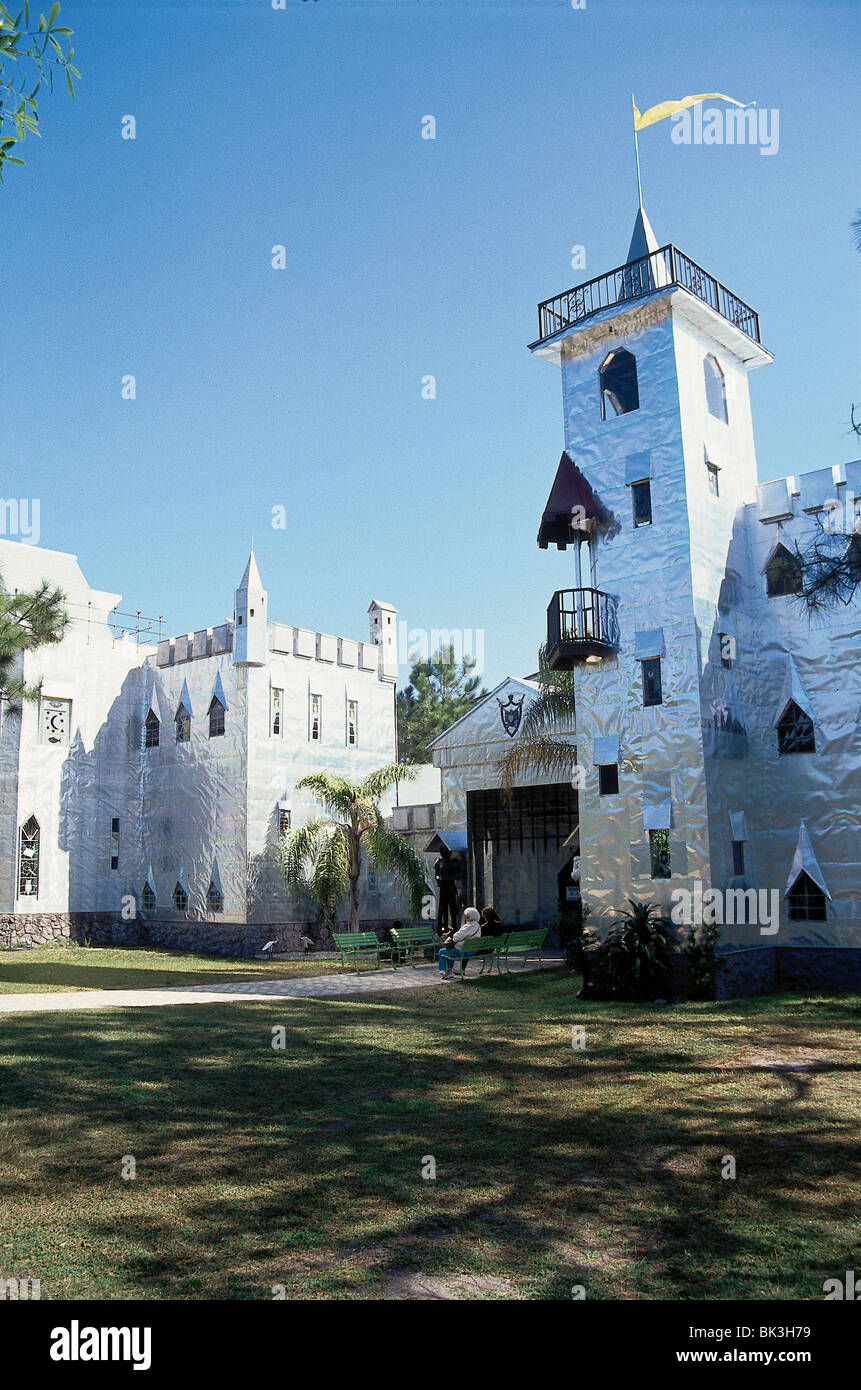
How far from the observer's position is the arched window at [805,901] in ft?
55.2

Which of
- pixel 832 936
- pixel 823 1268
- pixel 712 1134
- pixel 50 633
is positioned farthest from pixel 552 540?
pixel 823 1268

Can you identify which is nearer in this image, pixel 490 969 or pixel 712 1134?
pixel 712 1134

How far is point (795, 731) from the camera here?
1739cm

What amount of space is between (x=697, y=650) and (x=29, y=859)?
805 inches

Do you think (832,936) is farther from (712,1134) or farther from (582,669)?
(712,1134)

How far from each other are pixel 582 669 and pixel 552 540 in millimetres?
2515

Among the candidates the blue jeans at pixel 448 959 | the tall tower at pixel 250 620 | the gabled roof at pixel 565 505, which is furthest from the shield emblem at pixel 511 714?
the gabled roof at pixel 565 505

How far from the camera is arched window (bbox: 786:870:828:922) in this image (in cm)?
1681

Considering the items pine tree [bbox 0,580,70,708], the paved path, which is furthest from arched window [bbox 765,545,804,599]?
pine tree [bbox 0,580,70,708]

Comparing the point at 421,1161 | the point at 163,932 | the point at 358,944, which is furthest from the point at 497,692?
the point at 421,1161

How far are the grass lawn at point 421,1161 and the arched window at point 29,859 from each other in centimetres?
1664

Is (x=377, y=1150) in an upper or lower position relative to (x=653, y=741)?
lower

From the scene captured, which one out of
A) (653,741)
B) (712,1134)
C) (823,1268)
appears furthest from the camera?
(653,741)
